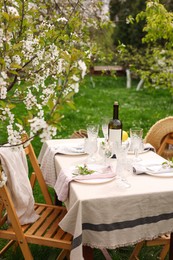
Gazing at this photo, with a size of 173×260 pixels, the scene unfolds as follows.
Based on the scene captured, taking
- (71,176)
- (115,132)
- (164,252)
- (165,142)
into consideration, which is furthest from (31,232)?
(165,142)

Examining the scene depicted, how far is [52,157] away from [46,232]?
74 cm

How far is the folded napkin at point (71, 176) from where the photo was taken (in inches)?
101

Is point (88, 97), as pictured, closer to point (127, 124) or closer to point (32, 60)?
point (127, 124)

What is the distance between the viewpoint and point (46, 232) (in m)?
2.72

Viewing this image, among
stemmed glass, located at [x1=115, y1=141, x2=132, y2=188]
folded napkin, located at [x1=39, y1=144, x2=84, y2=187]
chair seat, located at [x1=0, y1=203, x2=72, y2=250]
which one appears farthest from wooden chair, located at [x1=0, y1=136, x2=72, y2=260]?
stemmed glass, located at [x1=115, y1=141, x2=132, y2=188]

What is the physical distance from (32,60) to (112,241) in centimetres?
138

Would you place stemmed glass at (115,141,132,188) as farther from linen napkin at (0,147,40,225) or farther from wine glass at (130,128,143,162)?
linen napkin at (0,147,40,225)

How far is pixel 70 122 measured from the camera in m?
8.13

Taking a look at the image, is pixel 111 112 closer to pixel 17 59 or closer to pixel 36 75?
pixel 36 75

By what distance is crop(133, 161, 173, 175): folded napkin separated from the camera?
2.71 metres

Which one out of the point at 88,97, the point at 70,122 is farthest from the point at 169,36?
the point at 88,97

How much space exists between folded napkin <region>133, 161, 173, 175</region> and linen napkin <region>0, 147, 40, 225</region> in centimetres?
80

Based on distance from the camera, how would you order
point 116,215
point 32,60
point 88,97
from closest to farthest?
point 116,215 → point 32,60 → point 88,97

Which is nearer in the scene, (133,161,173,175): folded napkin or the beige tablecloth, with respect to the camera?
the beige tablecloth
